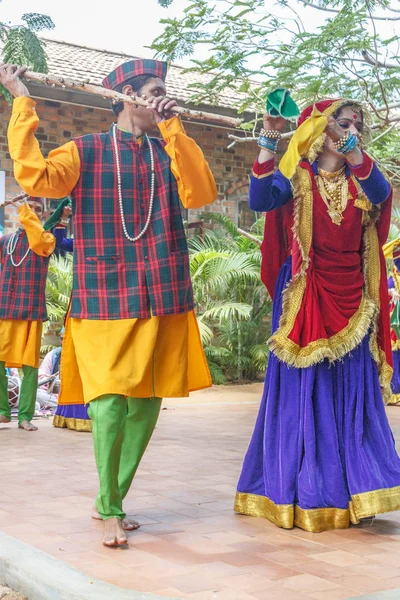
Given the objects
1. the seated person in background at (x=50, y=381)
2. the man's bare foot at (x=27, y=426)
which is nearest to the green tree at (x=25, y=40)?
the man's bare foot at (x=27, y=426)

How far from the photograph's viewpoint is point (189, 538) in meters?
4.06

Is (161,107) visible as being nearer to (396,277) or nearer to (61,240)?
(61,240)

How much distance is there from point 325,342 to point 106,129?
9568 millimetres

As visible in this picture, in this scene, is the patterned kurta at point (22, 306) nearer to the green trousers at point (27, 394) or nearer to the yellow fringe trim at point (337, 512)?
the green trousers at point (27, 394)

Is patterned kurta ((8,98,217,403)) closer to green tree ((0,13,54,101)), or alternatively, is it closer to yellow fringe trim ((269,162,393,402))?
yellow fringe trim ((269,162,393,402))

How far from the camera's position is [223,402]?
11281 mm

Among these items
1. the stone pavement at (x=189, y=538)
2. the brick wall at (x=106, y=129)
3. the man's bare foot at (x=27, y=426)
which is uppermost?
the brick wall at (x=106, y=129)

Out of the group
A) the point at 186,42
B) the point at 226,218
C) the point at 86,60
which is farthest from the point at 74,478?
the point at 86,60

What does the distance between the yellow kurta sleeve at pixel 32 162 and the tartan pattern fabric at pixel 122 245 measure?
0.39 ft

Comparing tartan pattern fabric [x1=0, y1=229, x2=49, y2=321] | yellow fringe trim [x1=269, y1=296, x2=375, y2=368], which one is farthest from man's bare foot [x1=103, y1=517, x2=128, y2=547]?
tartan pattern fabric [x1=0, y1=229, x2=49, y2=321]

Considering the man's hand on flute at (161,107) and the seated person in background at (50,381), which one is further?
the seated person in background at (50,381)

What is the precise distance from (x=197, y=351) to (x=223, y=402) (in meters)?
7.01

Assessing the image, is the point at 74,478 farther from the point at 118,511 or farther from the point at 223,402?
the point at 223,402

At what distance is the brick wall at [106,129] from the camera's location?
1245 cm
